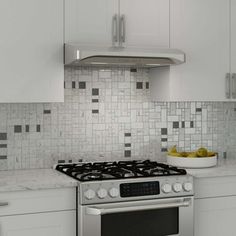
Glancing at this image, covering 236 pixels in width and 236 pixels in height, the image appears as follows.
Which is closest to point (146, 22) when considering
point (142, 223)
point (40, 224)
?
point (142, 223)

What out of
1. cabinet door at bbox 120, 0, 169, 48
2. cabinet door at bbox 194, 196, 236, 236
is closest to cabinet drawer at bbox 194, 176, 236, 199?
cabinet door at bbox 194, 196, 236, 236

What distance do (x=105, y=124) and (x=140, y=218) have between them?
0.84 m

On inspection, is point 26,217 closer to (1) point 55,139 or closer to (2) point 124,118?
(1) point 55,139

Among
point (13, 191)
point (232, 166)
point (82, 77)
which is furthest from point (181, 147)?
point (13, 191)

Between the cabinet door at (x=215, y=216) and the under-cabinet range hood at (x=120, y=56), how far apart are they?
0.90m

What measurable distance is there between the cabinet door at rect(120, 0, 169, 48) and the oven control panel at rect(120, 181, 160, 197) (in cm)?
90

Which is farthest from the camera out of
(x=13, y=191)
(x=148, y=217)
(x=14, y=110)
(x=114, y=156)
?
(x=114, y=156)

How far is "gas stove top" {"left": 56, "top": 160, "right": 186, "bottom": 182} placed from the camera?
3.08 metres

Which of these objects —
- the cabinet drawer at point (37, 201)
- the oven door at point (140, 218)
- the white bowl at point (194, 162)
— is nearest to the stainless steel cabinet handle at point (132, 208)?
the oven door at point (140, 218)

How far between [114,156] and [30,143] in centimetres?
60

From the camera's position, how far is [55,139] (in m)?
3.54

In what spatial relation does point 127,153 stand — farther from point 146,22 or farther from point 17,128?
point 146,22

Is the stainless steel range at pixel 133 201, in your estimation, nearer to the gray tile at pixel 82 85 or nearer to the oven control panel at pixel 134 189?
the oven control panel at pixel 134 189

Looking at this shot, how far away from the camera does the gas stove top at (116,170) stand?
308 cm
